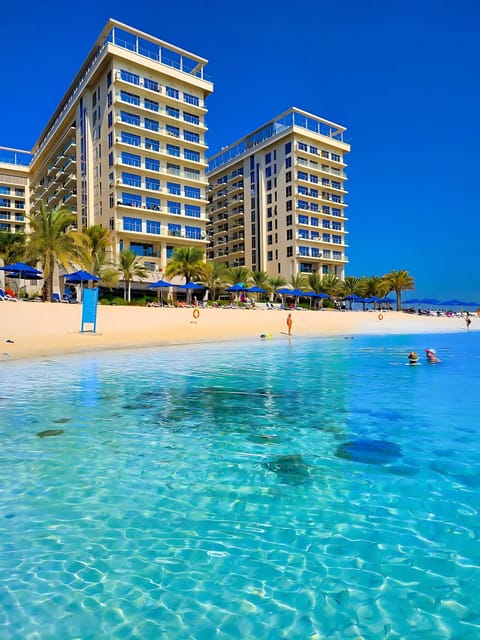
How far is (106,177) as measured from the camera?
5322cm

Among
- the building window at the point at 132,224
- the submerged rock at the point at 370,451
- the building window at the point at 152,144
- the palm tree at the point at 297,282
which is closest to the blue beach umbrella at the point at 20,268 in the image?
the building window at the point at 132,224

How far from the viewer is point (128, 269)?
46094 millimetres

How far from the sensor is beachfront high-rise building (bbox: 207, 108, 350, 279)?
70.1 meters

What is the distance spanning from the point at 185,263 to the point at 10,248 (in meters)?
19.1

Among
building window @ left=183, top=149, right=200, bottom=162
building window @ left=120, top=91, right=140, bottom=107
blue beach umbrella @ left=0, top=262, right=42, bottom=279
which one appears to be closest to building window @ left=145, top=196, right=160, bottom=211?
building window @ left=183, top=149, right=200, bottom=162

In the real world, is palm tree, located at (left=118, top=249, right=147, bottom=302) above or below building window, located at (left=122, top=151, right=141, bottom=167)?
below

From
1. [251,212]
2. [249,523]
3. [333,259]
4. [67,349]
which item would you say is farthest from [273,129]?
[249,523]

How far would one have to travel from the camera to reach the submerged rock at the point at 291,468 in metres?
4.98

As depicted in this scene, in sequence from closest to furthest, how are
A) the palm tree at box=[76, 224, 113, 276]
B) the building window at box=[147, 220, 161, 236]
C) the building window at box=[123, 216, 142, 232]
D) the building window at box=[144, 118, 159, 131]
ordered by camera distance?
the palm tree at box=[76, 224, 113, 276], the building window at box=[123, 216, 142, 232], the building window at box=[147, 220, 161, 236], the building window at box=[144, 118, 159, 131]

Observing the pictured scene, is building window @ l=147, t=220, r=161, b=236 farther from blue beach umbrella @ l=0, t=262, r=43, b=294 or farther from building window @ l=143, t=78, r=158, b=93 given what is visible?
blue beach umbrella @ l=0, t=262, r=43, b=294

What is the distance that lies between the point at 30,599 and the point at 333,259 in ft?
240

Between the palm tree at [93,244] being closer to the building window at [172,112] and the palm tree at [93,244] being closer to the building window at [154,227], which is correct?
the building window at [154,227]

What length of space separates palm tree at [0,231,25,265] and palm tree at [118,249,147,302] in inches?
423

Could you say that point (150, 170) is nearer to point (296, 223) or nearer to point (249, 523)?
point (296, 223)
